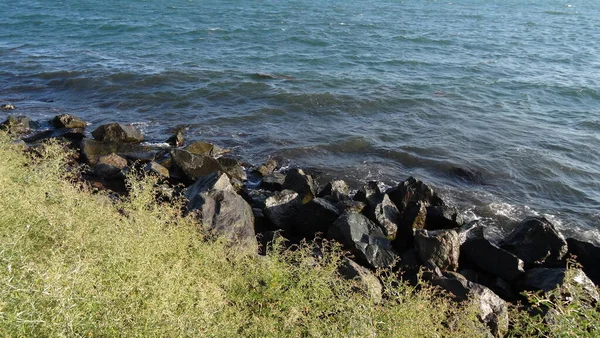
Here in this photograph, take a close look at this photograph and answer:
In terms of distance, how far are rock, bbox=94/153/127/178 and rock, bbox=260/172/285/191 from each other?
3.75 meters

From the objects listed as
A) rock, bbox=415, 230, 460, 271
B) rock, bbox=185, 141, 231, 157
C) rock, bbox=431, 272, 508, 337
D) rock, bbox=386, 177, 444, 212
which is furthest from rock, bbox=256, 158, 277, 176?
rock, bbox=431, 272, 508, 337

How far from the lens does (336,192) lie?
11.5 metres

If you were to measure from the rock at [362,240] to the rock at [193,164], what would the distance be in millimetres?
4173

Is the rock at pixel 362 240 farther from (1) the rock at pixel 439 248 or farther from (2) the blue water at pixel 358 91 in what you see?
(2) the blue water at pixel 358 91

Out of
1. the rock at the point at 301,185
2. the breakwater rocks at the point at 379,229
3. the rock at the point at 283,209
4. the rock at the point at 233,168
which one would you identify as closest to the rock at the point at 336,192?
the breakwater rocks at the point at 379,229

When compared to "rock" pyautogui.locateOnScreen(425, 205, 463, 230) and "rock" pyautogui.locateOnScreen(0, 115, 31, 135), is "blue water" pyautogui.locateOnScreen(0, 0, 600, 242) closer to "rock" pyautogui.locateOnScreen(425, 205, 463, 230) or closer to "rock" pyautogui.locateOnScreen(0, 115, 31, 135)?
"rock" pyautogui.locateOnScreen(425, 205, 463, 230)

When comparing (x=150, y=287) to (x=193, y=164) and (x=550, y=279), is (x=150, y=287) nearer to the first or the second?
(x=550, y=279)

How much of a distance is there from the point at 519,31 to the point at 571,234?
1132 inches

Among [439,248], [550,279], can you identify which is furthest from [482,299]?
[550,279]

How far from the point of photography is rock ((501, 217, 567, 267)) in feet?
31.0

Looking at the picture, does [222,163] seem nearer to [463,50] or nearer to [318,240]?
[318,240]

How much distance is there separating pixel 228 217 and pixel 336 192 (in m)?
3.51

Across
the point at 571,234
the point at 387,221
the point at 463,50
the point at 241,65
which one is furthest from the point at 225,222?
the point at 463,50

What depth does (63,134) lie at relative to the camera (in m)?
14.9
